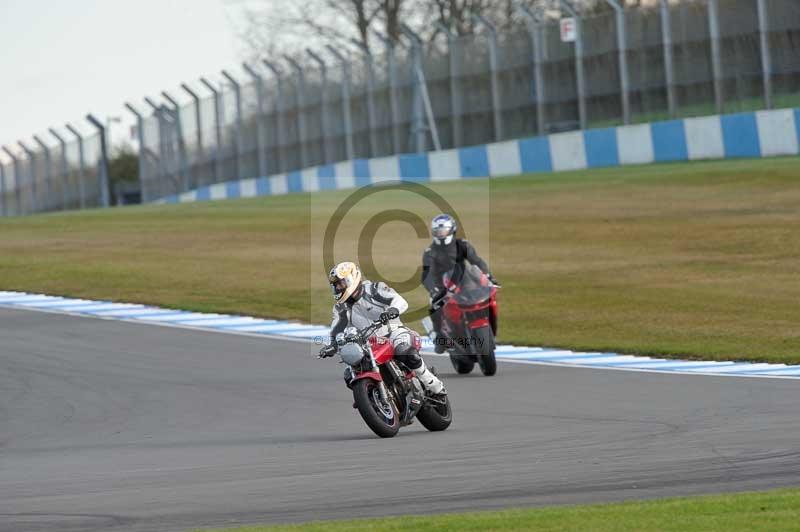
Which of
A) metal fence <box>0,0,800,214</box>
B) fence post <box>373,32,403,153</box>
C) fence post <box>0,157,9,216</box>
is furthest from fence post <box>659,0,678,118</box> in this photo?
fence post <box>0,157,9,216</box>

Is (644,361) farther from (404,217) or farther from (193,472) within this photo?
(404,217)

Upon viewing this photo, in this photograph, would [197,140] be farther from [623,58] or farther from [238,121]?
[623,58]

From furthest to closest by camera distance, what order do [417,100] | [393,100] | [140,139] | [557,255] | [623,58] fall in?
[140,139] → [393,100] → [417,100] → [623,58] → [557,255]

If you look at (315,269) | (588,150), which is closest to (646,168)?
(588,150)

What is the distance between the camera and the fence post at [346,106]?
46.5m

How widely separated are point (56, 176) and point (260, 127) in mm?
9140

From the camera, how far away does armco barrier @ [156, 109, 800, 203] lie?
3316 cm

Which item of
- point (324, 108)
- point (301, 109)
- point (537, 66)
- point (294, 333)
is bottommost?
point (294, 333)

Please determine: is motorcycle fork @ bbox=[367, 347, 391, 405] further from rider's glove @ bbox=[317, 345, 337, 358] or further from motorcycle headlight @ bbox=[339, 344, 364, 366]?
rider's glove @ bbox=[317, 345, 337, 358]

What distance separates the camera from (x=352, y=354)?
39.3 feet

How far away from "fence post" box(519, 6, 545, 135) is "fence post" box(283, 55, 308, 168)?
10.4 meters

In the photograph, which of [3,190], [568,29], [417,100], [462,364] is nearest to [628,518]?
[462,364]

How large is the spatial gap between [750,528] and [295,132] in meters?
42.5

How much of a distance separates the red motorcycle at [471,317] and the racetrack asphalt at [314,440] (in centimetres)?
28
